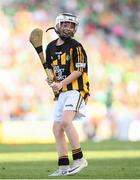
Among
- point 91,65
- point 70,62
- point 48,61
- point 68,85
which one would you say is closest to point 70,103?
point 68,85

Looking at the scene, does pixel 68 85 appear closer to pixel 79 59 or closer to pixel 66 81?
pixel 66 81

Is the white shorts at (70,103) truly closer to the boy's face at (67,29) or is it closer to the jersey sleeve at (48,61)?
the jersey sleeve at (48,61)

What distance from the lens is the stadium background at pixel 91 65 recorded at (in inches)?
1027

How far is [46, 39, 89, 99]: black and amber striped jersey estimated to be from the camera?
28.0ft

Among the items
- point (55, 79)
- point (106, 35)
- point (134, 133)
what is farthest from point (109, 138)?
point (55, 79)

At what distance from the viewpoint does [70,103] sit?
27.8ft

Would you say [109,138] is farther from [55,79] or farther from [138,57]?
[55,79]

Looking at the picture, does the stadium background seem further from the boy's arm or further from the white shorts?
the boy's arm

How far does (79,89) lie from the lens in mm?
8586

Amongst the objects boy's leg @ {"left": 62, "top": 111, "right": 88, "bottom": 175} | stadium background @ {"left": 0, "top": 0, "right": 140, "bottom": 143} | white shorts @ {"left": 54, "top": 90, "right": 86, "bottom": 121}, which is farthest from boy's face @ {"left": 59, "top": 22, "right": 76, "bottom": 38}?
stadium background @ {"left": 0, "top": 0, "right": 140, "bottom": 143}

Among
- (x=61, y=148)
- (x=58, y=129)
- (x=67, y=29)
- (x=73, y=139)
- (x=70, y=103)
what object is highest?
(x=67, y=29)

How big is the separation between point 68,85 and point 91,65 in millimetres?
19716

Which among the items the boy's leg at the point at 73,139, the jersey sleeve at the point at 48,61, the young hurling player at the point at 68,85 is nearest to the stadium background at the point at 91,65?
the jersey sleeve at the point at 48,61

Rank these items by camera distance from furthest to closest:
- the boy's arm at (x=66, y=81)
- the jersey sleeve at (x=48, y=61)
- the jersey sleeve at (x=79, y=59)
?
the jersey sleeve at (x=48, y=61) < the jersey sleeve at (x=79, y=59) < the boy's arm at (x=66, y=81)
